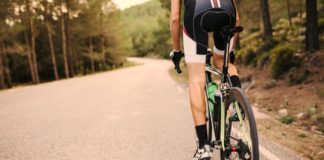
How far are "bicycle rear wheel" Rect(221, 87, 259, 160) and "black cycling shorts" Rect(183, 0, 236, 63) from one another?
54cm

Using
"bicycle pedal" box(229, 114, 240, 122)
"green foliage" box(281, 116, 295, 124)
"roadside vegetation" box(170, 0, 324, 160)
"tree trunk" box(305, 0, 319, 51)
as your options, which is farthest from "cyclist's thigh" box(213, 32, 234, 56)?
"tree trunk" box(305, 0, 319, 51)

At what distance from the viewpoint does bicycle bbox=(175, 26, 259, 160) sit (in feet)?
9.17

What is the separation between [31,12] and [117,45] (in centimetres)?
2212

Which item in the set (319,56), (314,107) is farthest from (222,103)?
(319,56)

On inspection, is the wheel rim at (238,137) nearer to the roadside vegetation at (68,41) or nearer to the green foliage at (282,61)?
the green foliage at (282,61)

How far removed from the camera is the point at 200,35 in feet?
10.5

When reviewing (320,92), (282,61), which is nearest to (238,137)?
(320,92)

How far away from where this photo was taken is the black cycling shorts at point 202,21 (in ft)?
10.1

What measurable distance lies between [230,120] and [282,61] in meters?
8.90

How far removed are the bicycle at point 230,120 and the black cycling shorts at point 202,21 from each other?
0.15 m

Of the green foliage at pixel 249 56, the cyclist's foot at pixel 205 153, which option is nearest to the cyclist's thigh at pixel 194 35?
the cyclist's foot at pixel 205 153

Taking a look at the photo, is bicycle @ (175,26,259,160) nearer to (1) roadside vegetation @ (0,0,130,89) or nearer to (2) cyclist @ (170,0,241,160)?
(2) cyclist @ (170,0,241,160)

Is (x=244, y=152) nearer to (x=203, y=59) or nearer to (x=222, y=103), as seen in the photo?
(x=222, y=103)

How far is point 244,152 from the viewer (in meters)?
2.95
